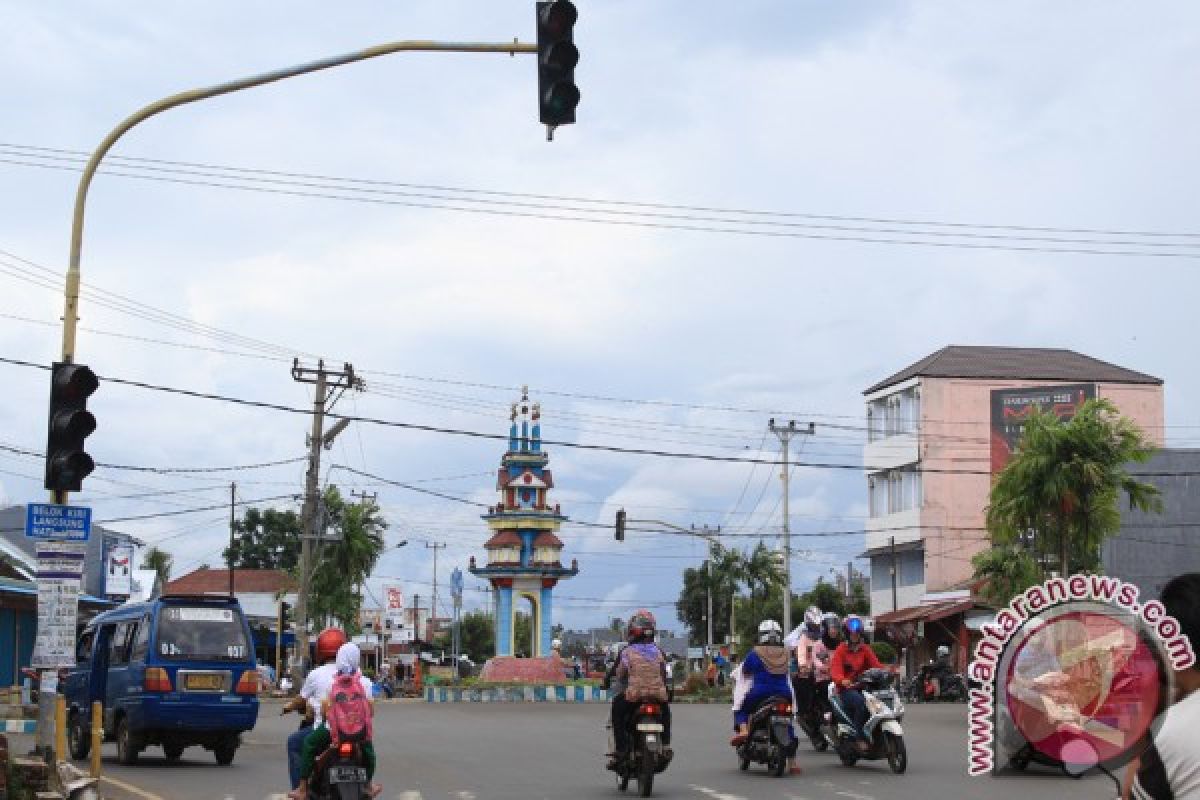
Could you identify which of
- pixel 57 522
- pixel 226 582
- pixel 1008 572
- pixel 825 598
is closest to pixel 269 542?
pixel 226 582

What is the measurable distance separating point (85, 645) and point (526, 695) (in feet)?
90.2

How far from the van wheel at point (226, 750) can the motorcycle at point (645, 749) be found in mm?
7021

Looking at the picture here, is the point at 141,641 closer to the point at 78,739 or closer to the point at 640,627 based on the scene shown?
the point at 78,739

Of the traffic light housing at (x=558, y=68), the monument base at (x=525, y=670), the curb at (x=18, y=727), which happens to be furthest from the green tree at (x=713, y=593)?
the traffic light housing at (x=558, y=68)

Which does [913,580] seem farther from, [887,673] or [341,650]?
[341,650]

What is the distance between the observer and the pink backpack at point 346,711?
11328 millimetres

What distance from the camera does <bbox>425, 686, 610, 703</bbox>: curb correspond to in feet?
161

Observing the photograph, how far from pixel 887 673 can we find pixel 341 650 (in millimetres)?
8159

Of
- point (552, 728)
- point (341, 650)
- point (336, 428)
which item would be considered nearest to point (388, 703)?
point (336, 428)

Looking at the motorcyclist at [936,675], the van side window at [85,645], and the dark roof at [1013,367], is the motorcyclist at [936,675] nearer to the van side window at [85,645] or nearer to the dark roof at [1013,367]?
the dark roof at [1013,367]

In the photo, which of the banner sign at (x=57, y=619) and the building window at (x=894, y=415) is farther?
the building window at (x=894, y=415)

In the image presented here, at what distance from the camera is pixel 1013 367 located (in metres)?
68.8

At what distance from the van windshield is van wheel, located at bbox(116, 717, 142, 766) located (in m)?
1.13

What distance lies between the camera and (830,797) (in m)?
15.2
